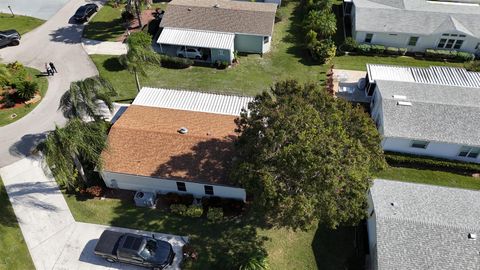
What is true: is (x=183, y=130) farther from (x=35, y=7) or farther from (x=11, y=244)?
(x=35, y=7)

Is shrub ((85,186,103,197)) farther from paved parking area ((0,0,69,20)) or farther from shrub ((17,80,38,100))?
paved parking area ((0,0,69,20))

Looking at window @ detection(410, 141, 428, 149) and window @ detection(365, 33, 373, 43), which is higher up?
window @ detection(365, 33, 373, 43)

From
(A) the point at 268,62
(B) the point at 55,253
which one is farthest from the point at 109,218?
(A) the point at 268,62

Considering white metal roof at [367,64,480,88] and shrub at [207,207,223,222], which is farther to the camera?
white metal roof at [367,64,480,88]

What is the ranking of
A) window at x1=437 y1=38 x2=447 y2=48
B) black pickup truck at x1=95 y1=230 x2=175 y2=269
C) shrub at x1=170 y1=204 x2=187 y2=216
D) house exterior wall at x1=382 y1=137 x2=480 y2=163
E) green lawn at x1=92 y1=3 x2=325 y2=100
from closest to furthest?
black pickup truck at x1=95 y1=230 x2=175 y2=269 → shrub at x1=170 y1=204 x2=187 y2=216 → house exterior wall at x1=382 y1=137 x2=480 y2=163 → green lawn at x1=92 y1=3 x2=325 y2=100 → window at x1=437 y1=38 x2=447 y2=48

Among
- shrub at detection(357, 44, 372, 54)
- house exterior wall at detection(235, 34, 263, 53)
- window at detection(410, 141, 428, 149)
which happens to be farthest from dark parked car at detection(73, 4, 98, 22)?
window at detection(410, 141, 428, 149)

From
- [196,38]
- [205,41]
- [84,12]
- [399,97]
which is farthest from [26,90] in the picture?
[399,97]

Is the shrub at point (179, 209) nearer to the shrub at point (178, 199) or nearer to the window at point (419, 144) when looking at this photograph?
the shrub at point (178, 199)
